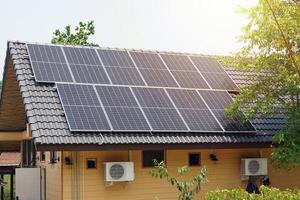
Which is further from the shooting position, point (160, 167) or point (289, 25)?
point (289, 25)

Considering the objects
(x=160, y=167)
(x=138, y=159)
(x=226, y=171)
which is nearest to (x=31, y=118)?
(x=138, y=159)

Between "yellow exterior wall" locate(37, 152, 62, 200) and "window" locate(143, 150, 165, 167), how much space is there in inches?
88.1

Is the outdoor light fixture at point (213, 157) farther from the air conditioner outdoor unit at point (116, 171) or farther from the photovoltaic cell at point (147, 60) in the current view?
the photovoltaic cell at point (147, 60)

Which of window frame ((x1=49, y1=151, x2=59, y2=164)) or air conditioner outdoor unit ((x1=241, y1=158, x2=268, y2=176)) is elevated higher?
window frame ((x1=49, y1=151, x2=59, y2=164))

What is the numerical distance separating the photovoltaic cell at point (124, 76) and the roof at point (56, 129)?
6.16ft

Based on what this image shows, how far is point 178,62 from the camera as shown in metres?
17.5

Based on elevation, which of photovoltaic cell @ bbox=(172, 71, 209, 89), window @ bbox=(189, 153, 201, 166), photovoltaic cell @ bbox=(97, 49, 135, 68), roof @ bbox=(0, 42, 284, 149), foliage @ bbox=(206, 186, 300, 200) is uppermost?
photovoltaic cell @ bbox=(97, 49, 135, 68)

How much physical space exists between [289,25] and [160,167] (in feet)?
19.6

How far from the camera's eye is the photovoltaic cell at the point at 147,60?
54.5 ft

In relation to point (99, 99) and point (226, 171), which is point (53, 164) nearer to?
point (99, 99)

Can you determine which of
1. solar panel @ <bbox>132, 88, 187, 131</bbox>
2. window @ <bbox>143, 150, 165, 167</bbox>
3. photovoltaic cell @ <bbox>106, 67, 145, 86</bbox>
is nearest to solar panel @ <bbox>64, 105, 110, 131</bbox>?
solar panel @ <bbox>132, 88, 187, 131</bbox>

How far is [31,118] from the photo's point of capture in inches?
513

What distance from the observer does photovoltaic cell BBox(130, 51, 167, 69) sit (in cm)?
1661

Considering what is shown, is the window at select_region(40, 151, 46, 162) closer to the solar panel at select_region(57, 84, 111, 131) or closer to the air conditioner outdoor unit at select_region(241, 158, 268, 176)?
the solar panel at select_region(57, 84, 111, 131)
